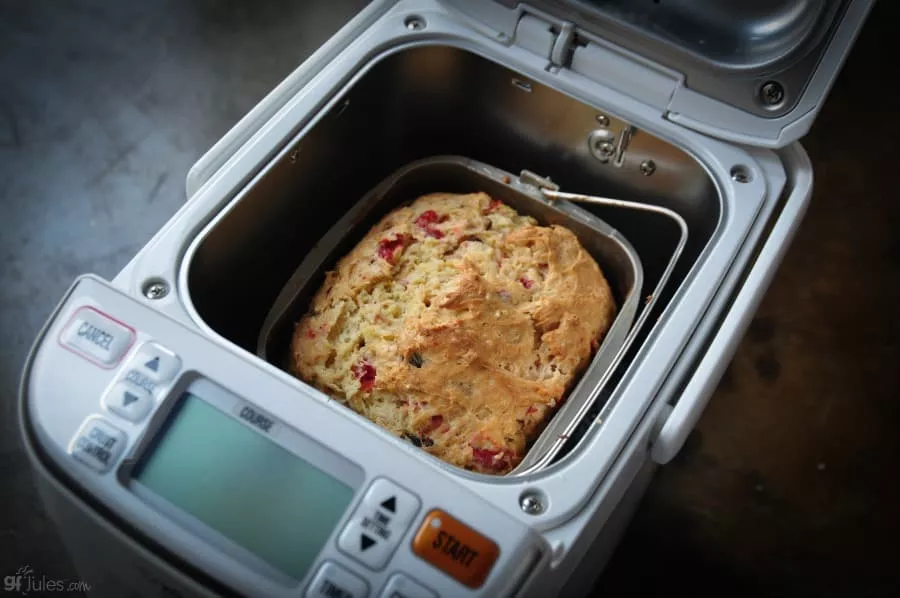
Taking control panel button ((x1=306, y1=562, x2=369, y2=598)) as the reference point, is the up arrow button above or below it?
above

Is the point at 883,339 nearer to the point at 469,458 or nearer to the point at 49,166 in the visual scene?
the point at 469,458

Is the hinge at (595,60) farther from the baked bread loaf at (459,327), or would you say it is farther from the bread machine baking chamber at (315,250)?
the baked bread loaf at (459,327)

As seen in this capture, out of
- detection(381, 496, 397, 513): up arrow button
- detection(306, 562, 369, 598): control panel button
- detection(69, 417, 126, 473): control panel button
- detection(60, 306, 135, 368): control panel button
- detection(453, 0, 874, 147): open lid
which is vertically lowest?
detection(69, 417, 126, 473): control panel button

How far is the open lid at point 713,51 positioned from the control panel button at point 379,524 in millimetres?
473

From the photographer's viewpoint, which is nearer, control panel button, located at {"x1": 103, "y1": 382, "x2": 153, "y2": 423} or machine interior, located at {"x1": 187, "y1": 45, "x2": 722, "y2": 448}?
control panel button, located at {"x1": 103, "y1": 382, "x2": 153, "y2": 423}

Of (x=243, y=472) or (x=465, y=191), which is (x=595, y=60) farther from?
(x=243, y=472)

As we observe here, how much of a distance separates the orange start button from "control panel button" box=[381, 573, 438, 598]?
0.02m

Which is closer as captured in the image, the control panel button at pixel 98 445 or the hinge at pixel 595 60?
the control panel button at pixel 98 445

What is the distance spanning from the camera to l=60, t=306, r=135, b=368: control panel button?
67 centimetres

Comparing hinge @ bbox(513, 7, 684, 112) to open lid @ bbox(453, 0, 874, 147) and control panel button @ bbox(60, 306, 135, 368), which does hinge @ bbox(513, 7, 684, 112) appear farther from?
control panel button @ bbox(60, 306, 135, 368)

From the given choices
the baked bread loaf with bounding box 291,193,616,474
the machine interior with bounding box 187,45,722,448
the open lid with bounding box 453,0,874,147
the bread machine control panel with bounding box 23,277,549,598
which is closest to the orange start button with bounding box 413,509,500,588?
the bread machine control panel with bounding box 23,277,549,598

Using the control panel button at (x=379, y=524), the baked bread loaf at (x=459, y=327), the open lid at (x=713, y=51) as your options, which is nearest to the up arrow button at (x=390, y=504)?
the control panel button at (x=379, y=524)

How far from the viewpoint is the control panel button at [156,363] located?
2.18 ft

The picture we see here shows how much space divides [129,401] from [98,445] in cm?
4
